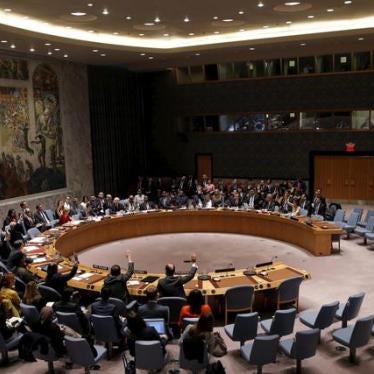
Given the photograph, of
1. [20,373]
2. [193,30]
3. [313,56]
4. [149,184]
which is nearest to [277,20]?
[193,30]

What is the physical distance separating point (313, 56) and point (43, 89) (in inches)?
409

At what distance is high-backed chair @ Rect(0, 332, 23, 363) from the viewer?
23.3 feet

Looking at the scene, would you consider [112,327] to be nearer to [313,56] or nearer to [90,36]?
[90,36]

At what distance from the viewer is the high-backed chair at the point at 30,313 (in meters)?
6.86

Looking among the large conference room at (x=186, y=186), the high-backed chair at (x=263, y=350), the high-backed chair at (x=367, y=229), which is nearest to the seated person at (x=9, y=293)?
the large conference room at (x=186, y=186)

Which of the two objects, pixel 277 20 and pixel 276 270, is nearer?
pixel 276 270

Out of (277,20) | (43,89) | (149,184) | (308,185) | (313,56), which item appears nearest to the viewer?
(277,20)

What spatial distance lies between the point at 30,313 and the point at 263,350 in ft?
10.4

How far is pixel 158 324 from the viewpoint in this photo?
6676mm

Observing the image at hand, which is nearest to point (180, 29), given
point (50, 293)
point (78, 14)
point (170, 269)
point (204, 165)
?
point (78, 14)

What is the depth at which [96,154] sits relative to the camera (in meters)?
21.3

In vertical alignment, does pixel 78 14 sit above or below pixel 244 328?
above

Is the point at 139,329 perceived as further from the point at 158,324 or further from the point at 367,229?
the point at 367,229

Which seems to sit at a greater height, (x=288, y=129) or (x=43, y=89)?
(x=43, y=89)
